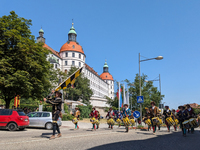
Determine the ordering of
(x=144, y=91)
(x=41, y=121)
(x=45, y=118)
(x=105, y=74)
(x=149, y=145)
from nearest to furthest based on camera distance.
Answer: (x=149, y=145), (x=41, y=121), (x=45, y=118), (x=144, y=91), (x=105, y=74)

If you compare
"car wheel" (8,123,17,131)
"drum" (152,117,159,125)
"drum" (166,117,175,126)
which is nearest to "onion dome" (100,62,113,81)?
"drum" (166,117,175,126)

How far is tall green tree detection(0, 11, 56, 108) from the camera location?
18.5m

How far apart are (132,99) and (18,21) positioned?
3149 cm

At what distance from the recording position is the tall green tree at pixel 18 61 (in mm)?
18453

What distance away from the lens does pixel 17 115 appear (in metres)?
13.8

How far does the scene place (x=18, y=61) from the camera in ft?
63.8

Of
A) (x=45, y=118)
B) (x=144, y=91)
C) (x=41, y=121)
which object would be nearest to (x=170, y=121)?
(x=45, y=118)

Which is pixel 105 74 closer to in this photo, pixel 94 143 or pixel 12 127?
pixel 12 127

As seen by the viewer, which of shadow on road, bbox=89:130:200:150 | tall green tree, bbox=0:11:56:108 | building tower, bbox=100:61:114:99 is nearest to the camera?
shadow on road, bbox=89:130:200:150

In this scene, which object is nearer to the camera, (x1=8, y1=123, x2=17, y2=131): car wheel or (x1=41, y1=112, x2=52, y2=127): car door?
(x1=8, y1=123, x2=17, y2=131): car wheel

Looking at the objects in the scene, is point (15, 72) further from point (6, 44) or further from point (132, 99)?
point (132, 99)

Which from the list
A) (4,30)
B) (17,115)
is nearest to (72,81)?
(17,115)

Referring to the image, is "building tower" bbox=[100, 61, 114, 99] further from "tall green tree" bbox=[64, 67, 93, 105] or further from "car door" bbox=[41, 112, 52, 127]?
"car door" bbox=[41, 112, 52, 127]

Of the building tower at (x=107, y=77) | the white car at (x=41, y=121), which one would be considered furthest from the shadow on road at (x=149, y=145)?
the building tower at (x=107, y=77)
